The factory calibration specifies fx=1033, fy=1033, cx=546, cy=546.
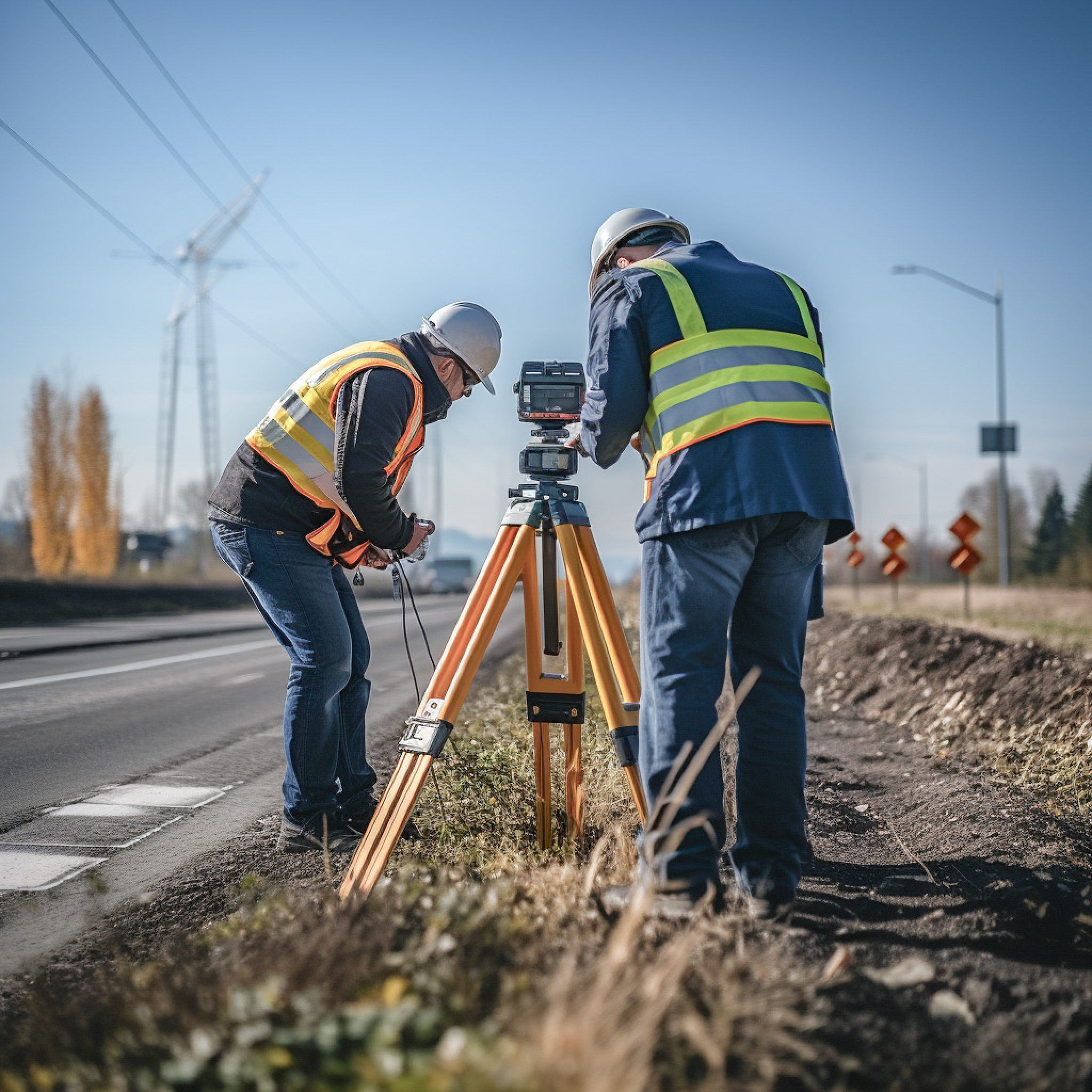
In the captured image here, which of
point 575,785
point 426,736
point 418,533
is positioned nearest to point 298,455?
point 418,533

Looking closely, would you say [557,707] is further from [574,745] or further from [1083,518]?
[1083,518]

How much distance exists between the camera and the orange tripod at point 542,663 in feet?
9.71

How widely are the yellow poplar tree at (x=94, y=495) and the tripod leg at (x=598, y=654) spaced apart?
58.9 m

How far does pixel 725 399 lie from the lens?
269cm

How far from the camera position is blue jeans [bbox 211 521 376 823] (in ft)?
12.1

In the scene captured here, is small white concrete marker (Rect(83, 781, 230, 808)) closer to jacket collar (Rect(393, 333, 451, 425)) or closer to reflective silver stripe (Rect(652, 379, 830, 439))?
jacket collar (Rect(393, 333, 451, 425))

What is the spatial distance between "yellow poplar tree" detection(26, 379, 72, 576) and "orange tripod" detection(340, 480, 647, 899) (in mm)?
55710

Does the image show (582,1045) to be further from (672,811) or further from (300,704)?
(300,704)

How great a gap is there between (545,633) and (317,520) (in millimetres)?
971

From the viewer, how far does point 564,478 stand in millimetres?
3336

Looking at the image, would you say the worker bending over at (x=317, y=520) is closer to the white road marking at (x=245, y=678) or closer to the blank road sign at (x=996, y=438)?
the white road marking at (x=245, y=678)

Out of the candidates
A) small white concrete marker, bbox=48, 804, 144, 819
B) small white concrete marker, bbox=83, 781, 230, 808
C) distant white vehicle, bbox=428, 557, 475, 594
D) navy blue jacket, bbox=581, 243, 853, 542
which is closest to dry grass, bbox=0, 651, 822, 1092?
navy blue jacket, bbox=581, 243, 853, 542

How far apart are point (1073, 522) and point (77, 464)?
55.5 meters

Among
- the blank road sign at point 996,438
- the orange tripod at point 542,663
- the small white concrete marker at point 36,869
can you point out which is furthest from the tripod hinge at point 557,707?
the blank road sign at point 996,438
